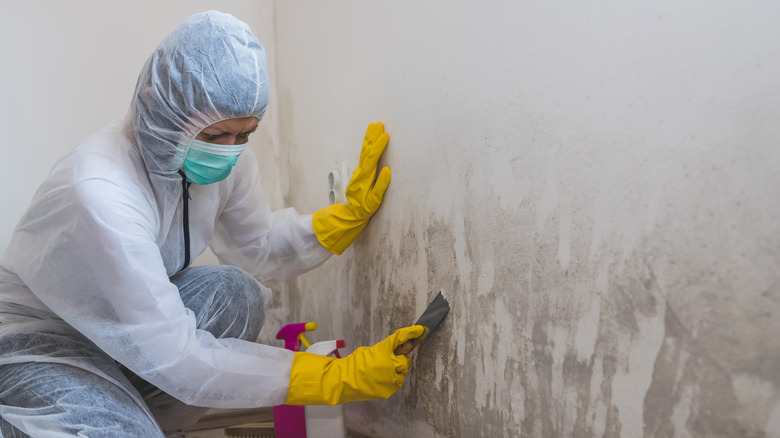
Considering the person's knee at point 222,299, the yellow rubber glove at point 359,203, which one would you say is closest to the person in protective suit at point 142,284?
the person's knee at point 222,299

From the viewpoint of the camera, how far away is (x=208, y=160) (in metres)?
1.18

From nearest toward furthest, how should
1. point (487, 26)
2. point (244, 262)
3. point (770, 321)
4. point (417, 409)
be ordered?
point (770, 321)
point (487, 26)
point (417, 409)
point (244, 262)

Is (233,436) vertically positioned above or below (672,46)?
below

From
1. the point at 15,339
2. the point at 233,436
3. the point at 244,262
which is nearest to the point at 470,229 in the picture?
the point at 244,262

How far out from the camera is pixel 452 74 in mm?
1173

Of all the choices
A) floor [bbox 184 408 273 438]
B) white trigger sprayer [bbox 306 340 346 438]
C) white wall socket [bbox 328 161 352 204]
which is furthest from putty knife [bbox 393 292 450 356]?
floor [bbox 184 408 273 438]

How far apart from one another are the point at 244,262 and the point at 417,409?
619 millimetres

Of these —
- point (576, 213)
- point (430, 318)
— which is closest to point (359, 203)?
point (430, 318)

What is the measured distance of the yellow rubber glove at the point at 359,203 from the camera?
1388 mm

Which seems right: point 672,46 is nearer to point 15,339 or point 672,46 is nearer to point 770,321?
point 770,321

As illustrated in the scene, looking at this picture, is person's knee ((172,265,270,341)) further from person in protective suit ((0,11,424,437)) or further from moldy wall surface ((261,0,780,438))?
moldy wall surface ((261,0,780,438))

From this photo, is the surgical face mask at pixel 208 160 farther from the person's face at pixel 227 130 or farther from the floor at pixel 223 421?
the floor at pixel 223 421

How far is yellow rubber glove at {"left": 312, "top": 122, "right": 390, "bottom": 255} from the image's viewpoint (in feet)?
4.55

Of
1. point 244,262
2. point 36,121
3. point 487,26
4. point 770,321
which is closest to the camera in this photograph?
point 770,321
